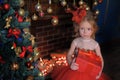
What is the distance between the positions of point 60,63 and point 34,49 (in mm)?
1429

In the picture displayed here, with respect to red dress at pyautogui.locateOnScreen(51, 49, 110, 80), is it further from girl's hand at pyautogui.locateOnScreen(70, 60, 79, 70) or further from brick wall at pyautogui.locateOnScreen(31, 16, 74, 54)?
brick wall at pyautogui.locateOnScreen(31, 16, 74, 54)

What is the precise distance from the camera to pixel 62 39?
15.5 feet

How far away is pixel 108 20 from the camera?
5625 millimetres

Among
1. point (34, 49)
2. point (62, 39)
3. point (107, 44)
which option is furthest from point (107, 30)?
point (34, 49)

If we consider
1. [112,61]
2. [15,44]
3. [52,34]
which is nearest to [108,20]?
[112,61]

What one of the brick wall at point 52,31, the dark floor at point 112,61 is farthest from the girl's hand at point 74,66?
the brick wall at point 52,31

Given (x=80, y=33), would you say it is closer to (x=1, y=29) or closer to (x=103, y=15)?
(x=1, y=29)

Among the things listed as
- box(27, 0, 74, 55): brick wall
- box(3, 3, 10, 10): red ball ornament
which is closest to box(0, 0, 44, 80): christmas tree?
box(3, 3, 10, 10): red ball ornament

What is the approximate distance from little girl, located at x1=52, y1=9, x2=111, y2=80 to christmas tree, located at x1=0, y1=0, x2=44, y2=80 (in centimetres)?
68

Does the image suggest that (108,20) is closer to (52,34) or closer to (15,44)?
(52,34)

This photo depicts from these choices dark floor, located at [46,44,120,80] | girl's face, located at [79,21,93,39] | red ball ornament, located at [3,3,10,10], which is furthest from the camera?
dark floor, located at [46,44,120,80]

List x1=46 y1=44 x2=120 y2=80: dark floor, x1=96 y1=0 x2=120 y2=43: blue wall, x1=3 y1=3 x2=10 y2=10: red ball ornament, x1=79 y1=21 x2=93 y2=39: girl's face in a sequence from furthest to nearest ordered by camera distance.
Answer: x1=96 y1=0 x2=120 y2=43: blue wall < x1=46 y1=44 x2=120 y2=80: dark floor < x1=79 y1=21 x2=93 y2=39: girl's face < x1=3 y1=3 x2=10 y2=10: red ball ornament

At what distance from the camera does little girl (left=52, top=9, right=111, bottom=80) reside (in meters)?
3.23

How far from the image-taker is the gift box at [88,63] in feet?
10.6
